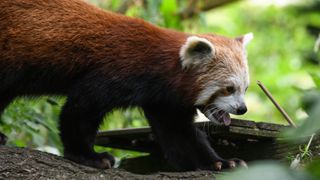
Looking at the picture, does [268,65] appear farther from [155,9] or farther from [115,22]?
[115,22]

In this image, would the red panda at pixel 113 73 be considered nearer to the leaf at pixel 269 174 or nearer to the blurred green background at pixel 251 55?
the blurred green background at pixel 251 55

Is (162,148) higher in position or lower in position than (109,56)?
lower

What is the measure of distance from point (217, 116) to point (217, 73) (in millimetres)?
347

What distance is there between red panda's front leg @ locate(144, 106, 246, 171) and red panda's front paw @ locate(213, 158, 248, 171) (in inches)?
3.1

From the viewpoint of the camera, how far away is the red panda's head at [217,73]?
3.30m

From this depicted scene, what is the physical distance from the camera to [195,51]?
3.27m

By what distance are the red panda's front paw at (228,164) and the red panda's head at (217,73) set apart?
344 millimetres

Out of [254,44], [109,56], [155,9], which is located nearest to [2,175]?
[109,56]

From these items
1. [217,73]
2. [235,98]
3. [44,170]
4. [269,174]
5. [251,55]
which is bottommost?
[269,174]

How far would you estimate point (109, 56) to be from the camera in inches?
123

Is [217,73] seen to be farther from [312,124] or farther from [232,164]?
[312,124]

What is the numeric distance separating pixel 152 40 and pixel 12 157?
1298 mm

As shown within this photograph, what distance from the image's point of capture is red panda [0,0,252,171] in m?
3.07

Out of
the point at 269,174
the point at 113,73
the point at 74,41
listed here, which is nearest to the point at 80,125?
the point at 113,73
